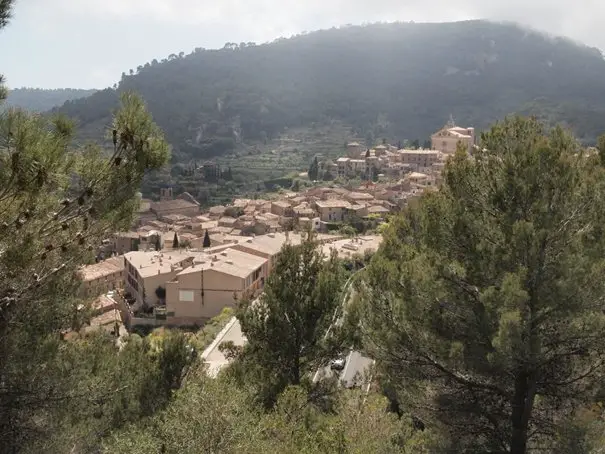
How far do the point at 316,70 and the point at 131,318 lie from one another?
165072mm

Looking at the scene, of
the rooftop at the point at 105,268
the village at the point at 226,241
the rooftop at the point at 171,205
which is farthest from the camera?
the rooftop at the point at 171,205

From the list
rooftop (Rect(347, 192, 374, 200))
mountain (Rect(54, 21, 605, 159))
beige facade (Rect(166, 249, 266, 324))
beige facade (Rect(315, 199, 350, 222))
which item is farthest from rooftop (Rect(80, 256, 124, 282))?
mountain (Rect(54, 21, 605, 159))

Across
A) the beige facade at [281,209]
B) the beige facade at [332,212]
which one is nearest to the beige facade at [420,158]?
the beige facade at [332,212]

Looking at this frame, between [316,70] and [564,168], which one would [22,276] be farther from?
[316,70]

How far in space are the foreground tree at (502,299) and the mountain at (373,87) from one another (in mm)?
105932

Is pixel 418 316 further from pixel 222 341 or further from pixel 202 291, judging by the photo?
pixel 202 291

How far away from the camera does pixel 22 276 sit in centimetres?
598

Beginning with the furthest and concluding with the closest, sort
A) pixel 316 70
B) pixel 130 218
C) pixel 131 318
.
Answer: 1. pixel 316 70
2. pixel 131 318
3. pixel 130 218

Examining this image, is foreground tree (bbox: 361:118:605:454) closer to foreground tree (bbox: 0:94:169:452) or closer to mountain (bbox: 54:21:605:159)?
foreground tree (bbox: 0:94:169:452)

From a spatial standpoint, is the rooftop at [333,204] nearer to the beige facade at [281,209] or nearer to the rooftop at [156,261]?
the beige facade at [281,209]

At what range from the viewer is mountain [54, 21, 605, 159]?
131 m

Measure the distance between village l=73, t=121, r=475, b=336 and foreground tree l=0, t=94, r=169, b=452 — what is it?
1.10m

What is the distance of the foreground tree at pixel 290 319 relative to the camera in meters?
10.6

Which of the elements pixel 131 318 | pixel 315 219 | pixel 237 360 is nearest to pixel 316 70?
pixel 315 219
